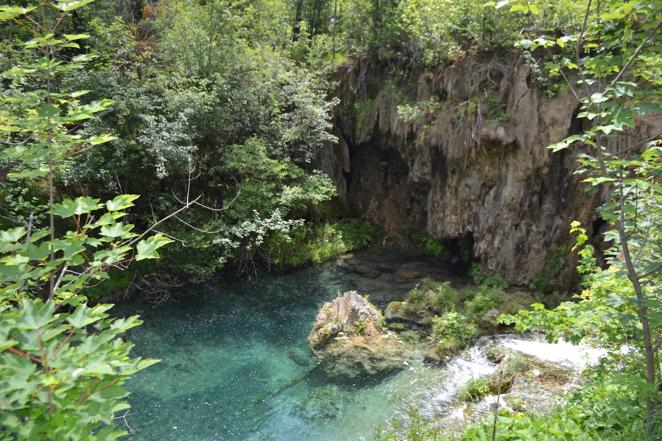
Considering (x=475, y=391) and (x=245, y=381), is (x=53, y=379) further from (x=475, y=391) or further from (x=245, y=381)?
(x=475, y=391)

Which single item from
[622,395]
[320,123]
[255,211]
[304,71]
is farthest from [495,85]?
[622,395]

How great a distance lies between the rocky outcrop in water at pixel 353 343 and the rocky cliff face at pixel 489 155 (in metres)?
4.79

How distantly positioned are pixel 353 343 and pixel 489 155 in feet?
23.1

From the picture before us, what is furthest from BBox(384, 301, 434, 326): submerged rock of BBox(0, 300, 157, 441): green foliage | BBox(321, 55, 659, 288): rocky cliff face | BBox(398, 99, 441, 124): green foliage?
BBox(0, 300, 157, 441): green foliage

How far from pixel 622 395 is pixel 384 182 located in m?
14.0

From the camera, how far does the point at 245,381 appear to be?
8.68 meters

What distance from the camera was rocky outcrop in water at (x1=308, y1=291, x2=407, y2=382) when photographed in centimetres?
900

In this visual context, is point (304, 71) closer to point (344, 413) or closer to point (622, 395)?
point (344, 413)

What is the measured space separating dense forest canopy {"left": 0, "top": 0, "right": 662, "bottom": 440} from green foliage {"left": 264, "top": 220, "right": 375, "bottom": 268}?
0.26ft

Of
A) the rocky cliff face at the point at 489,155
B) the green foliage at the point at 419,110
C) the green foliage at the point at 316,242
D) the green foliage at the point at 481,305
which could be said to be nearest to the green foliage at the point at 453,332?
the green foliage at the point at 481,305

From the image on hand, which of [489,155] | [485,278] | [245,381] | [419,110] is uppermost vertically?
[419,110]

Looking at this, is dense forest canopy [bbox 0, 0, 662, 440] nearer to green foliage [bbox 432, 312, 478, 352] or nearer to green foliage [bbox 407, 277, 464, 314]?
green foliage [bbox 432, 312, 478, 352]

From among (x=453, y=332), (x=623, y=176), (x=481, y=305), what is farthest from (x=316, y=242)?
(x=623, y=176)

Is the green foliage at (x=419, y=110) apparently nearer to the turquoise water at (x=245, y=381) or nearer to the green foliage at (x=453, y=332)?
the turquoise water at (x=245, y=381)
